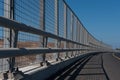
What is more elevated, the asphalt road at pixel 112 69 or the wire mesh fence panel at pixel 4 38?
the wire mesh fence panel at pixel 4 38

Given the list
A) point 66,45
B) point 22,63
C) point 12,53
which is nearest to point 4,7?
point 12,53

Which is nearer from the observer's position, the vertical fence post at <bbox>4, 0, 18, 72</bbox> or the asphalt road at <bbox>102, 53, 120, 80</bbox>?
the vertical fence post at <bbox>4, 0, 18, 72</bbox>

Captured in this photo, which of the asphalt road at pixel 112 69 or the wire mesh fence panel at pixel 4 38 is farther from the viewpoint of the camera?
the asphalt road at pixel 112 69

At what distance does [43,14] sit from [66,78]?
7.03 feet

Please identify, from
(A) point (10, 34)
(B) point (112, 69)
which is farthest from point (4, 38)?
(B) point (112, 69)

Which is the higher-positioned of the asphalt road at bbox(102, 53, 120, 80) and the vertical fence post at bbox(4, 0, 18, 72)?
the vertical fence post at bbox(4, 0, 18, 72)

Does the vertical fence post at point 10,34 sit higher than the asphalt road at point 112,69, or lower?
higher

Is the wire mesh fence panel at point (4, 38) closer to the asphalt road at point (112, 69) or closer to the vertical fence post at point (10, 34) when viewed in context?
the vertical fence post at point (10, 34)

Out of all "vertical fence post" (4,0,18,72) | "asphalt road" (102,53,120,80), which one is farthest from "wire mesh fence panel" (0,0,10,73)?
"asphalt road" (102,53,120,80)

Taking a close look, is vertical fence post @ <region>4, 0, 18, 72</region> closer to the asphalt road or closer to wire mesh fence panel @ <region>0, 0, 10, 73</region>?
wire mesh fence panel @ <region>0, 0, 10, 73</region>

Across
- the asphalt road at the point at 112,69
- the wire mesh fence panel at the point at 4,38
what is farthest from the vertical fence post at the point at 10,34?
the asphalt road at the point at 112,69

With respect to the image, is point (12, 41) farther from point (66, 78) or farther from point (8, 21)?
point (66, 78)

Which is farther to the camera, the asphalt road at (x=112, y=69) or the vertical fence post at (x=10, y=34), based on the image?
the asphalt road at (x=112, y=69)

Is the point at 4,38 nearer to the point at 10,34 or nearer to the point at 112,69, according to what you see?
the point at 10,34
